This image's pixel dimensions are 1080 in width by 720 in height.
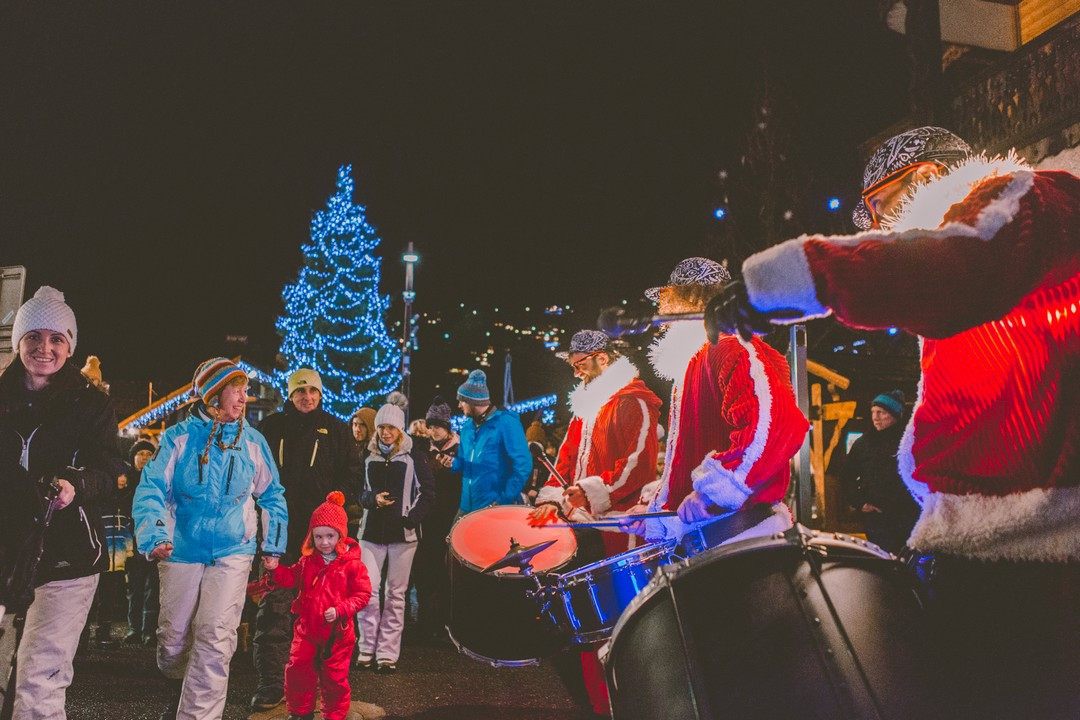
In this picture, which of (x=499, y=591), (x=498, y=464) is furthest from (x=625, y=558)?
(x=498, y=464)

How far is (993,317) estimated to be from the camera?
1460mm

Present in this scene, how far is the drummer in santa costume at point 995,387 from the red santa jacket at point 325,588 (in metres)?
4.09

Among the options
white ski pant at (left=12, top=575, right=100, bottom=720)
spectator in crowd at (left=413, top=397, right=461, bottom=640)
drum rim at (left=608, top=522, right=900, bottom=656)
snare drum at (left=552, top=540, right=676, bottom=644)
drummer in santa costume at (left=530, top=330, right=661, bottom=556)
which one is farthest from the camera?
spectator in crowd at (left=413, top=397, right=461, bottom=640)

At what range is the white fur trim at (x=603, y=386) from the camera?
19.7ft

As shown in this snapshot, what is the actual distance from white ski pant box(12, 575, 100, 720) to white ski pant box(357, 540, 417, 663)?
9.34 ft

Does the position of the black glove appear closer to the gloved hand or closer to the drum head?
the gloved hand

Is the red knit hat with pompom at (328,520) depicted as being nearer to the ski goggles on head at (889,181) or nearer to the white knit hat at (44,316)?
the white knit hat at (44,316)

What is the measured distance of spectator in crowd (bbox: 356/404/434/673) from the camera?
672 centimetres

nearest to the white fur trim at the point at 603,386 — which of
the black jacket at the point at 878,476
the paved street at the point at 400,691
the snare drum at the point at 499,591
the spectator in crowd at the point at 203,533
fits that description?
the snare drum at the point at 499,591

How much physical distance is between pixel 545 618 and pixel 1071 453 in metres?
2.53

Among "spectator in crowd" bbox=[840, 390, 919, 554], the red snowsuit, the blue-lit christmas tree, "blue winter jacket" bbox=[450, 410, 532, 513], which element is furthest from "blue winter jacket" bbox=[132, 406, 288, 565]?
the blue-lit christmas tree

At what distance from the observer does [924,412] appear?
1832 mm

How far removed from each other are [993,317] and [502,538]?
132 inches

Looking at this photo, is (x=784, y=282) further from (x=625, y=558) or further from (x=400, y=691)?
(x=400, y=691)
